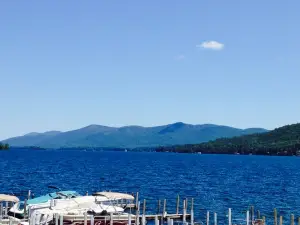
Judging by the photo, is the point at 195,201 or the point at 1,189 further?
the point at 1,189

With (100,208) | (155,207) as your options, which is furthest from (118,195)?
(155,207)

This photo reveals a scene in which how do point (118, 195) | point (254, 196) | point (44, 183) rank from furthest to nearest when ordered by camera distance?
1. point (44, 183)
2. point (254, 196)
3. point (118, 195)

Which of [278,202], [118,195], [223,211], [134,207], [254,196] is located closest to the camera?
[118,195]

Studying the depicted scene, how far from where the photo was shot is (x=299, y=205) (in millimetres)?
66500

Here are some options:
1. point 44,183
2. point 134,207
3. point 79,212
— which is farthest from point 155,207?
point 44,183

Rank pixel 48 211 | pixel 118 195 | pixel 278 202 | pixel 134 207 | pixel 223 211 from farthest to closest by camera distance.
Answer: pixel 278 202
pixel 223 211
pixel 134 207
pixel 118 195
pixel 48 211

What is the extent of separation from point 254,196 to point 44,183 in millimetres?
41273

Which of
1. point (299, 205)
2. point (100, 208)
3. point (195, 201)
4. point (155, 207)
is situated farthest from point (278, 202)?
point (100, 208)

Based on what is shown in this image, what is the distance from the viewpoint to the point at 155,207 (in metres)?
59.3

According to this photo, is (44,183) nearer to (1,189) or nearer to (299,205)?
(1,189)

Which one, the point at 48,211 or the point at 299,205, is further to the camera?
the point at 299,205

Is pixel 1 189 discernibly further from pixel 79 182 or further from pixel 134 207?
pixel 134 207

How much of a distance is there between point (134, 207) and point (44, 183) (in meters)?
45.7

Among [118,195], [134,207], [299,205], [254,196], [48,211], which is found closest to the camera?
[48,211]
